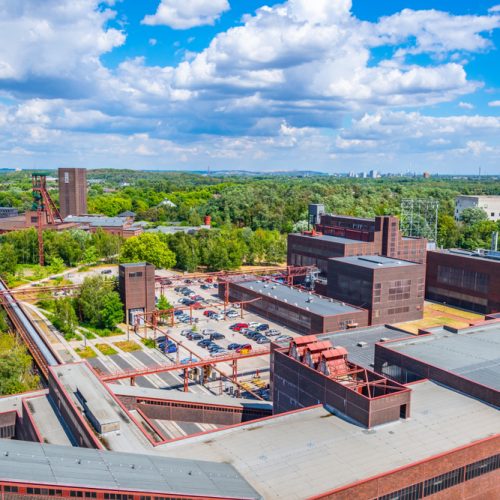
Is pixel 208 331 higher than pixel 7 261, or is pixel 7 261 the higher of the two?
pixel 7 261

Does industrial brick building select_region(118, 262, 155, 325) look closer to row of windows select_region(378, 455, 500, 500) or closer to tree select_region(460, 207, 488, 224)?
row of windows select_region(378, 455, 500, 500)

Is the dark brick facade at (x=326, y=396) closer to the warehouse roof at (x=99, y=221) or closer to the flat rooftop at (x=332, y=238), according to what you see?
the flat rooftop at (x=332, y=238)

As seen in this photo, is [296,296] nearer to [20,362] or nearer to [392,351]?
[392,351]

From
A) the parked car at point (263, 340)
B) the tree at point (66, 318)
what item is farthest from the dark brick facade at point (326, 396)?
the tree at point (66, 318)

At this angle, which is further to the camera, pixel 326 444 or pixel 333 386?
pixel 333 386

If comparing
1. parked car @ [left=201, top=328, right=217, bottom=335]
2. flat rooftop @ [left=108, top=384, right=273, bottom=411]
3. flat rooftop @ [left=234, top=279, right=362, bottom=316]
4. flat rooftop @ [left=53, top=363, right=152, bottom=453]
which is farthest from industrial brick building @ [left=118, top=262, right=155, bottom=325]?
flat rooftop @ [left=108, top=384, right=273, bottom=411]

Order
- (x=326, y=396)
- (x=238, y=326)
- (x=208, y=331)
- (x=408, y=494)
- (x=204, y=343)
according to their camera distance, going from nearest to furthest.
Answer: (x=408, y=494)
(x=326, y=396)
(x=204, y=343)
(x=208, y=331)
(x=238, y=326)

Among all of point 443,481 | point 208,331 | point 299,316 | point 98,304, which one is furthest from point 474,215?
point 443,481

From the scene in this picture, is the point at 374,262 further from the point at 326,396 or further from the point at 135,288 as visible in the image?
the point at 326,396
